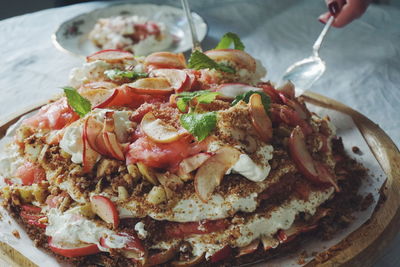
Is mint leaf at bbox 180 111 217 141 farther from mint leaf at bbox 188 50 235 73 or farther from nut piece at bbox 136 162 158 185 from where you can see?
mint leaf at bbox 188 50 235 73

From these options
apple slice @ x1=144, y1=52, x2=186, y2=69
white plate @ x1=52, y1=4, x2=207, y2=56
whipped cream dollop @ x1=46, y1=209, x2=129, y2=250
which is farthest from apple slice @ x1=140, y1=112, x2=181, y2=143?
white plate @ x1=52, y1=4, x2=207, y2=56

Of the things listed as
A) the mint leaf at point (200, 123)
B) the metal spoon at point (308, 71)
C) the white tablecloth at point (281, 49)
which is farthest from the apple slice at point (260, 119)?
the white tablecloth at point (281, 49)

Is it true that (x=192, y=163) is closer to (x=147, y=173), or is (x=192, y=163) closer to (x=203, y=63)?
(x=147, y=173)

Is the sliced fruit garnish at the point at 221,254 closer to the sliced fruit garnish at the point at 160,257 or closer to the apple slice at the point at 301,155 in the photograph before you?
the sliced fruit garnish at the point at 160,257

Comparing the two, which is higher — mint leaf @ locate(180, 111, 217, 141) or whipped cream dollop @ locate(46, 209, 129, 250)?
mint leaf @ locate(180, 111, 217, 141)

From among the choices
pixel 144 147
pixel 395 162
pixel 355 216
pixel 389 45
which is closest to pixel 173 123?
pixel 144 147

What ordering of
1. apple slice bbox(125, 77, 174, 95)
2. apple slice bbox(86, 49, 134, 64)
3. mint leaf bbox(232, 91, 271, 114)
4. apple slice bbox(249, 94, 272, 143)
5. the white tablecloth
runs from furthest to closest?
the white tablecloth
apple slice bbox(86, 49, 134, 64)
apple slice bbox(125, 77, 174, 95)
mint leaf bbox(232, 91, 271, 114)
apple slice bbox(249, 94, 272, 143)

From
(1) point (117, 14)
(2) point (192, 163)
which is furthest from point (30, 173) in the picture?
(1) point (117, 14)
